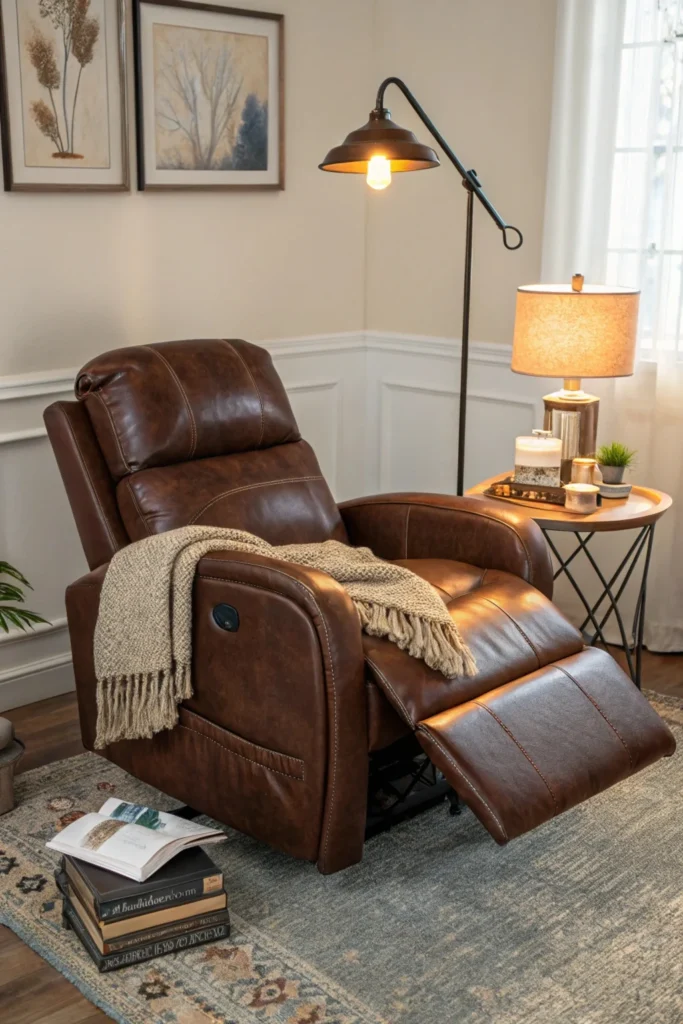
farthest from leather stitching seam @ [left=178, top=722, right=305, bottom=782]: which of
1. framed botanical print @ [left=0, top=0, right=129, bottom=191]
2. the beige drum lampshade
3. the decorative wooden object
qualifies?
framed botanical print @ [left=0, top=0, right=129, bottom=191]

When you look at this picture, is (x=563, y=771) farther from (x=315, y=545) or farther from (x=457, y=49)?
(x=457, y=49)

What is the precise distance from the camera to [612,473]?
2883mm

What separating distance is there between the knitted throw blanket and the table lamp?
786 millimetres

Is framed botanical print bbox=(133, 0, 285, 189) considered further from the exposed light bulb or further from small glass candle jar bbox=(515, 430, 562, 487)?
small glass candle jar bbox=(515, 430, 562, 487)

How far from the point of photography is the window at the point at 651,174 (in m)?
3.04

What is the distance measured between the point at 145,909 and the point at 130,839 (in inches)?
5.0

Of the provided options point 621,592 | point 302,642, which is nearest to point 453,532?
point 621,592

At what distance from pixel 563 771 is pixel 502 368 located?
1.75 m

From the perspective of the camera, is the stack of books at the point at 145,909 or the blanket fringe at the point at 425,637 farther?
the blanket fringe at the point at 425,637

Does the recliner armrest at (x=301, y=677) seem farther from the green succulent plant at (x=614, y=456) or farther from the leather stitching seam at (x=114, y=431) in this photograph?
the green succulent plant at (x=614, y=456)

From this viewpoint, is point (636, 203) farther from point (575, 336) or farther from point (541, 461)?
point (541, 461)

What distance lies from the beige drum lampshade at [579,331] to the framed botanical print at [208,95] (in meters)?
1.00

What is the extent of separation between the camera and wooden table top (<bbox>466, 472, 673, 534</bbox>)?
2.66m

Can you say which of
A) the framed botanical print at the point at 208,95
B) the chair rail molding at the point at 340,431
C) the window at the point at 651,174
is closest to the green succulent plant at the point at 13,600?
the chair rail molding at the point at 340,431
